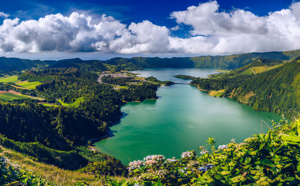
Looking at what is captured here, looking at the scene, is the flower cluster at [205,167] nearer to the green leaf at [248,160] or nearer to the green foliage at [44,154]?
the green leaf at [248,160]

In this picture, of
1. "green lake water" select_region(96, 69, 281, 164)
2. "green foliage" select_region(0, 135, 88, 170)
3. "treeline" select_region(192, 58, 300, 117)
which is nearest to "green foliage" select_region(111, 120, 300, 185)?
"green foliage" select_region(0, 135, 88, 170)

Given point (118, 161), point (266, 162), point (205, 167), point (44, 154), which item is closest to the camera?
point (266, 162)

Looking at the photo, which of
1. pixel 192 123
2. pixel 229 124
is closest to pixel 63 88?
pixel 192 123

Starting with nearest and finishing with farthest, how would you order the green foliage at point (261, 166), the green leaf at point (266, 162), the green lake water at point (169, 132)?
the green foliage at point (261, 166), the green leaf at point (266, 162), the green lake water at point (169, 132)

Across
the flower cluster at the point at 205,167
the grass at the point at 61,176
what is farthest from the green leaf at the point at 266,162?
the grass at the point at 61,176

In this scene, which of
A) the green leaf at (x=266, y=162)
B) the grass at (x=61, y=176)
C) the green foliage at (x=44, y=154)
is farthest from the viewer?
the green foliage at (x=44, y=154)

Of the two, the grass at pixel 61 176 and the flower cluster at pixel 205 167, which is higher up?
the flower cluster at pixel 205 167

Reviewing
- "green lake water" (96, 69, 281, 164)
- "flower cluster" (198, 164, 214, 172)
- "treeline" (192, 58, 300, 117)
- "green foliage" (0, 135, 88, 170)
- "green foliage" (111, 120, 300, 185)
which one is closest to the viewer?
"green foliage" (111, 120, 300, 185)

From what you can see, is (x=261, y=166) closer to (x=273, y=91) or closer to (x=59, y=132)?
(x=59, y=132)

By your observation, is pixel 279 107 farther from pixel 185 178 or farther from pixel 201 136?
pixel 185 178

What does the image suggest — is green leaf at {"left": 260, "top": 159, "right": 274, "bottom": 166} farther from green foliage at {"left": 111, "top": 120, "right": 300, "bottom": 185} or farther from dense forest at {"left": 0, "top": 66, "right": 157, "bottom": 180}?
dense forest at {"left": 0, "top": 66, "right": 157, "bottom": 180}

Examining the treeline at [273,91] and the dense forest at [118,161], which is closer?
the dense forest at [118,161]

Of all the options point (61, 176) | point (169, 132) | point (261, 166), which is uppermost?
point (261, 166)

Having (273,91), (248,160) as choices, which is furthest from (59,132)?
(273,91)
